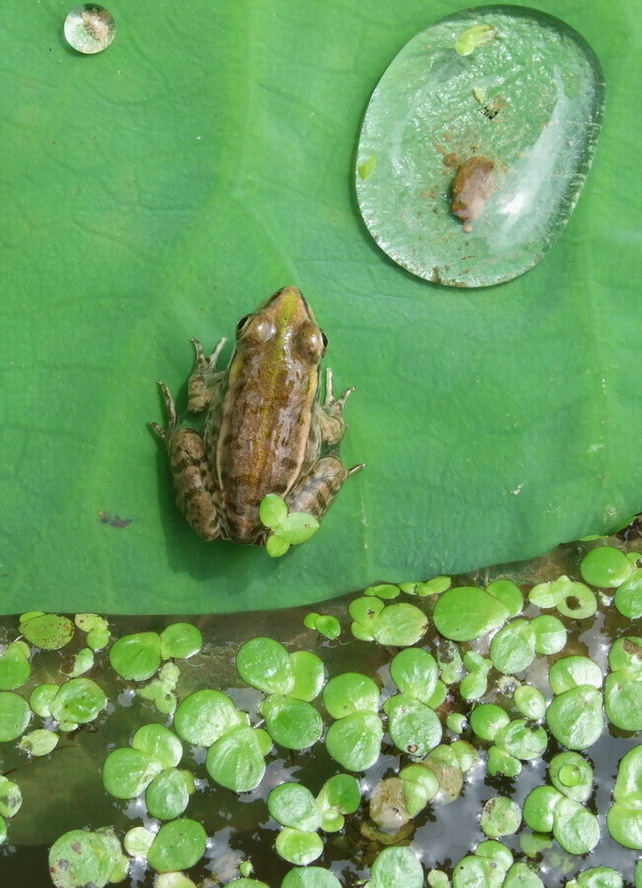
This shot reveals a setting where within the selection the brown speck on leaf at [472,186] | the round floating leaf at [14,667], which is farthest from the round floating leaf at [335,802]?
the brown speck on leaf at [472,186]

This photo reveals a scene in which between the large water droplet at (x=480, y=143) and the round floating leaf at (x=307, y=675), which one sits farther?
the round floating leaf at (x=307, y=675)

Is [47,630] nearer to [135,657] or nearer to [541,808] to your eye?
[135,657]

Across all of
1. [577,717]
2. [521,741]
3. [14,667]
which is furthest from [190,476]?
[577,717]

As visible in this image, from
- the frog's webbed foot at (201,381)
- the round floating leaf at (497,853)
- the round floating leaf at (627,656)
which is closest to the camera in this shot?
the round floating leaf at (497,853)

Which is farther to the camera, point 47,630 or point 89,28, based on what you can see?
point 47,630

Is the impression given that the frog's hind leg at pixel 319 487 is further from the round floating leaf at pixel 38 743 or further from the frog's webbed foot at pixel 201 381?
the round floating leaf at pixel 38 743

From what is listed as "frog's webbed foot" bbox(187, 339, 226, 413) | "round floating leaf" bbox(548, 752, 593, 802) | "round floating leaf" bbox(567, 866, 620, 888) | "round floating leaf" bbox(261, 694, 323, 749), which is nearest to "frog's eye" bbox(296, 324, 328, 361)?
"frog's webbed foot" bbox(187, 339, 226, 413)
